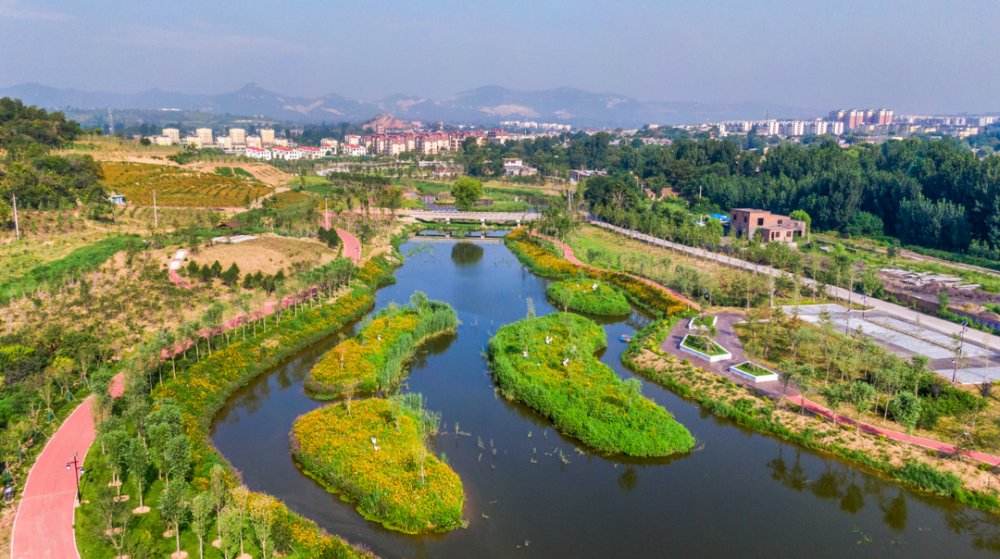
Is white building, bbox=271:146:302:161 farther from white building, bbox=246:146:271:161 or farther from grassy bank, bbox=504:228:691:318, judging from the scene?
grassy bank, bbox=504:228:691:318

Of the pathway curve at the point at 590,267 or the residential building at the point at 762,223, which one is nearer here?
the pathway curve at the point at 590,267

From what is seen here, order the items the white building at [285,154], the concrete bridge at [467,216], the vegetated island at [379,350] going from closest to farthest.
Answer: the vegetated island at [379,350] → the concrete bridge at [467,216] → the white building at [285,154]

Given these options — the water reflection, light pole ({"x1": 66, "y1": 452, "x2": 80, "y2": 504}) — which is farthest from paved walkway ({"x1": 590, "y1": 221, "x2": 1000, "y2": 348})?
light pole ({"x1": 66, "y1": 452, "x2": 80, "y2": 504})

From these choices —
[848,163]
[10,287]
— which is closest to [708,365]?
[10,287]

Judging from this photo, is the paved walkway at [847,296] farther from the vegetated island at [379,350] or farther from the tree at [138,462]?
the tree at [138,462]

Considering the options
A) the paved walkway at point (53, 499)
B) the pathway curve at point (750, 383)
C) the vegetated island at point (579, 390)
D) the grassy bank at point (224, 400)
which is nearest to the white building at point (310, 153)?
the grassy bank at point (224, 400)

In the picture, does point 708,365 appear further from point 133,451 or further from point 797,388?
point 133,451
